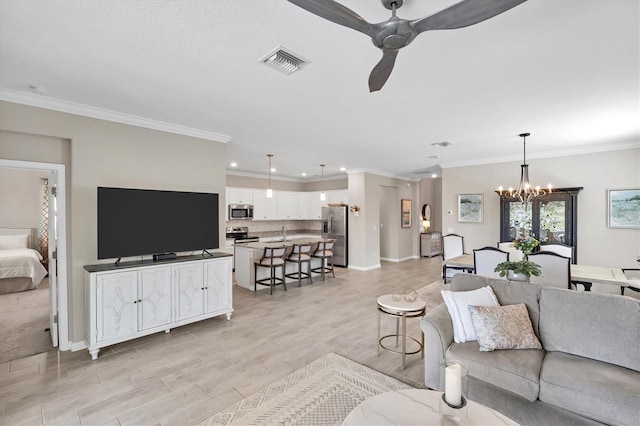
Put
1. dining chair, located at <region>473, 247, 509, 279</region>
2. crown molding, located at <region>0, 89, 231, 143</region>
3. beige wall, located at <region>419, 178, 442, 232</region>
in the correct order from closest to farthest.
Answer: crown molding, located at <region>0, 89, 231, 143</region>
dining chair, located at <region>473, 247, 509, 279</region>
beige wall, located at <region>419, 178, 442, 232</region>

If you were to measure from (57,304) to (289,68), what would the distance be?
3.78 meters

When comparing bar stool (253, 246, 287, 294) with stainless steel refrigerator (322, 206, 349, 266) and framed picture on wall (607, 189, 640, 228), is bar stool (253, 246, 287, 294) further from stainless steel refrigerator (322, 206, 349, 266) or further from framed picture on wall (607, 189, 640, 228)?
framed picture on wall (607, 189, 640, 228)

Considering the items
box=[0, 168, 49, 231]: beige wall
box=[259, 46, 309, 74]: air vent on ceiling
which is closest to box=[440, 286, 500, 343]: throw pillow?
box=[259, 46, 309, 74]: air vent on ceiling

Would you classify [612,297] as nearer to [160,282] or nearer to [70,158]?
[160,282]

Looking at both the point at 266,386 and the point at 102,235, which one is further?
the point at 102,235

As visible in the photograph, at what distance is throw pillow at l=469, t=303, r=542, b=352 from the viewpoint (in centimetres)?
235

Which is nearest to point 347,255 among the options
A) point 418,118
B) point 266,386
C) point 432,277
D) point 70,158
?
point 432,277

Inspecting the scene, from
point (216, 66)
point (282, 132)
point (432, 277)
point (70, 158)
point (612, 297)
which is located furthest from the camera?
point (432, 277)

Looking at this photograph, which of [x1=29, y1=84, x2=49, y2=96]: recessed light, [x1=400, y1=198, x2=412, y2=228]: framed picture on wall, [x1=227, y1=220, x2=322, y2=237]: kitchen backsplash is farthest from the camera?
[x1=400, y1=198, x2=412, y2=228]: framed picture on wall

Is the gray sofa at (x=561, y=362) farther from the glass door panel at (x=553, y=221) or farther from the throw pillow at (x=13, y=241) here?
the throw pillow at (x=13, y=241)

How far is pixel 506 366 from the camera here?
215 centimetres

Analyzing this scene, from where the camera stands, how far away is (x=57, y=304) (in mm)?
3553

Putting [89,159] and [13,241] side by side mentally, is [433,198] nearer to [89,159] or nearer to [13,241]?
[89,159]

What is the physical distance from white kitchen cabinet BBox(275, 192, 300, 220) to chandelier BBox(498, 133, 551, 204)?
5.70m
